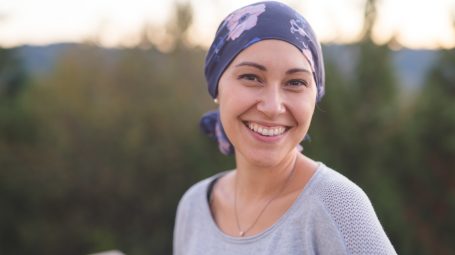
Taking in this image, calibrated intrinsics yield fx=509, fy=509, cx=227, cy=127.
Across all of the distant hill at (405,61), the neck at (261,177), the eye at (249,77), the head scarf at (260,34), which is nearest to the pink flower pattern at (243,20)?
the head scarf at (260,34)

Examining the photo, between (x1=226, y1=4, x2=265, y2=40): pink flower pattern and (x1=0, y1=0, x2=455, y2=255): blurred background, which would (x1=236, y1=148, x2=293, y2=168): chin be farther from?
(x1=0, y1=0, x2=455, y2=255): blurred background

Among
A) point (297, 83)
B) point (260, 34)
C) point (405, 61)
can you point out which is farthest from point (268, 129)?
point (405, 61)

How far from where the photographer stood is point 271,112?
4.21 feet

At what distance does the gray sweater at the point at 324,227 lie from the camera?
1.19 m

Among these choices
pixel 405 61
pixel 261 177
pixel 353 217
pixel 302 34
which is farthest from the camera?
pixel 405 61

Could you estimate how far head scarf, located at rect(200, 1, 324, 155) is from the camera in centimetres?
128

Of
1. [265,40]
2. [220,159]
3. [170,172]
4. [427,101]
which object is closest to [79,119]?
[170,172]

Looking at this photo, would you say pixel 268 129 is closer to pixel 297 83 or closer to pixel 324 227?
pixel 297 83

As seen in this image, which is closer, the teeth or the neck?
the teeth

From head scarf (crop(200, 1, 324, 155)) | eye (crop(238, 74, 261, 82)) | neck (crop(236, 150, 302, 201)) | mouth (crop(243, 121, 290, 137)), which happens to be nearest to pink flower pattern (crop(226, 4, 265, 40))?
head scarf (crop(200, 1, 324, 155))

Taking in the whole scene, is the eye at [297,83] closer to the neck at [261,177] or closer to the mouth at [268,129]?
the mouth at [268,129]

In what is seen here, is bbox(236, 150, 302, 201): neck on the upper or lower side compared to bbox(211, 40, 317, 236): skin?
lower

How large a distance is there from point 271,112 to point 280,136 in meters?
0.08

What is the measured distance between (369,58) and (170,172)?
294cm
